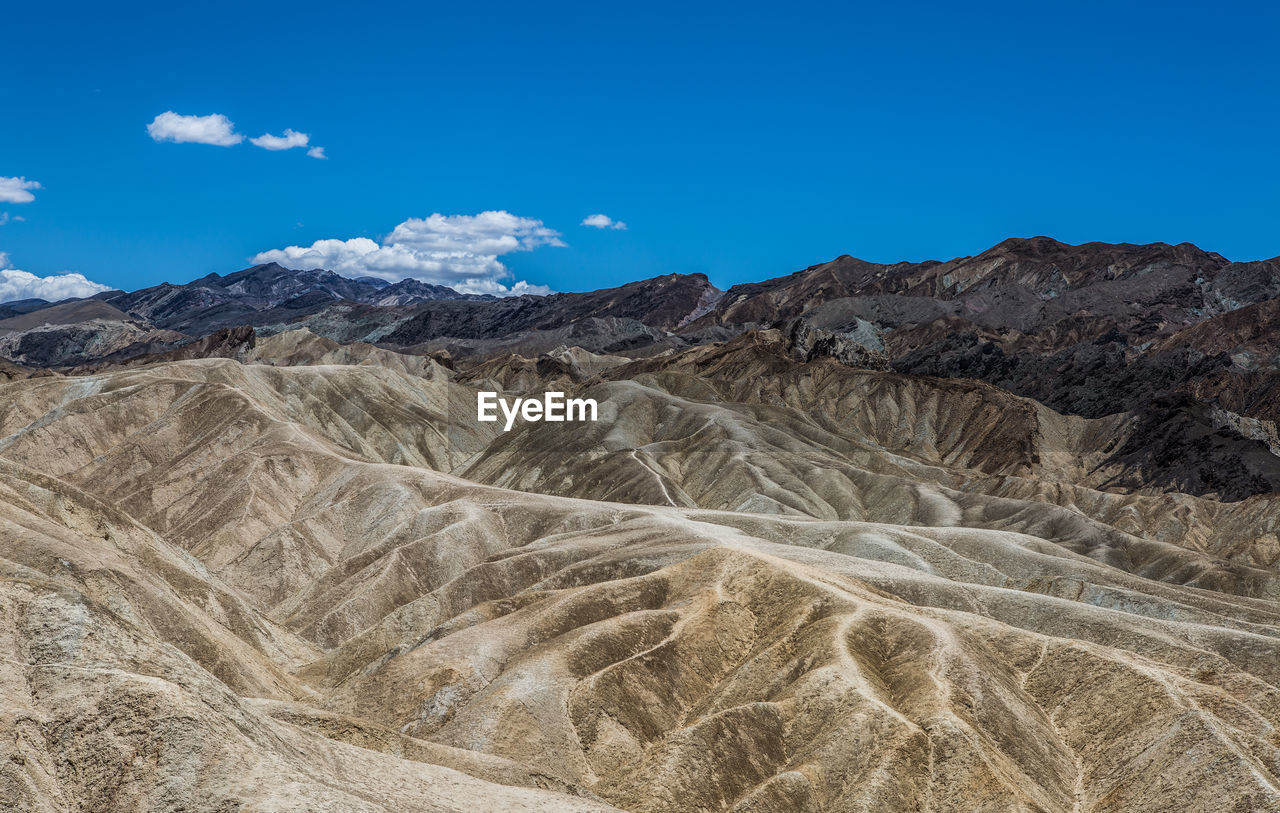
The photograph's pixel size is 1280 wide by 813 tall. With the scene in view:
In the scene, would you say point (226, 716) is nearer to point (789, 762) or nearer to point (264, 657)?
point (789, 762)

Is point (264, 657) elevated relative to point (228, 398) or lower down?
lower down

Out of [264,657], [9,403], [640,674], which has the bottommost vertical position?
[264,657]

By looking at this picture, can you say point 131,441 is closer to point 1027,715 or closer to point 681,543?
point 681,543

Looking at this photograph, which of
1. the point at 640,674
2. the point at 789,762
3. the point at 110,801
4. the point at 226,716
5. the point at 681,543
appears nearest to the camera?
the point at 110,801

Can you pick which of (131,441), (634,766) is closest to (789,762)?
(634,766)

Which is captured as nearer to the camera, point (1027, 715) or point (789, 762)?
point (789, 762)

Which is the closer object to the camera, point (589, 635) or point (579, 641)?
point (579, 641)

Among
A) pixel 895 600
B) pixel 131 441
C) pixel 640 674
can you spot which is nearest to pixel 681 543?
pixel 895 600

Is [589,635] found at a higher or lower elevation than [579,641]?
higher

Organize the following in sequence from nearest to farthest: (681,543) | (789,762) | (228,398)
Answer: (789,762) → (681,543) → (228,398)
